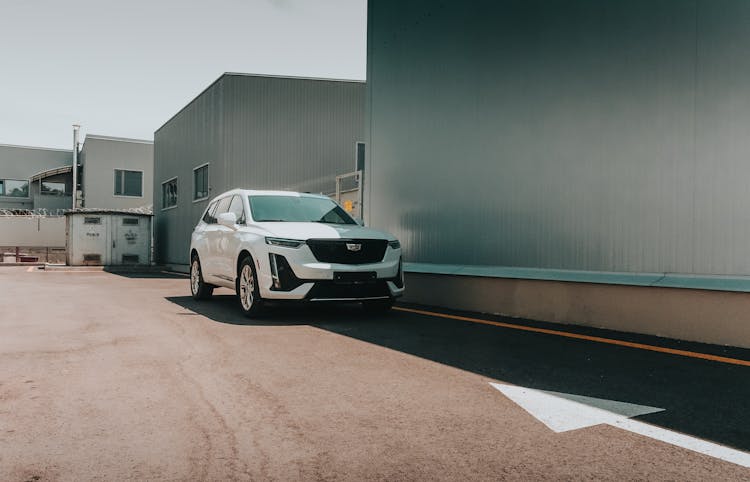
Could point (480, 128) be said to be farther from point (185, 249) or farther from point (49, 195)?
point (49, 195)

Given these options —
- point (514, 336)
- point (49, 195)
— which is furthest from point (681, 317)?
point (49, 195)

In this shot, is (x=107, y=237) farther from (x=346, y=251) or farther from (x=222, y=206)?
(x=346, y=251)

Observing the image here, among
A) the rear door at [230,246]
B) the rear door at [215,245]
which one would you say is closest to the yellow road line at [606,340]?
the rear door at [230,246]

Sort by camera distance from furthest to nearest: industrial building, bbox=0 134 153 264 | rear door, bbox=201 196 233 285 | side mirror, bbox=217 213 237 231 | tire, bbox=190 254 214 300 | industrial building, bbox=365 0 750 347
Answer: industrial building, bbox=0 134 153 264 < tire, bbox=190 254 214 300 < rear door, bbox=201 196 233 285 < side mirror, bbox=217 213 237 231 < industrial building, bbox=365 0 750 347

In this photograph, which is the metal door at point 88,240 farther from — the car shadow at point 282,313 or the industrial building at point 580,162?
the industrial building at point 580,162

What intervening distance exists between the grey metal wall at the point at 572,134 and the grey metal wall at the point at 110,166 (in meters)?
30.8

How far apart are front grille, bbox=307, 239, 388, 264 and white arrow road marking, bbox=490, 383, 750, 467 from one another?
3878 millimetres

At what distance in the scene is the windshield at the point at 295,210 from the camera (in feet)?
30.1

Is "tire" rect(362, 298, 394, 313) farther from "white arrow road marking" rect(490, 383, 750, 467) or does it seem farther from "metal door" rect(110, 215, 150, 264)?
"metal door" rect(110, 215, 150, 264)

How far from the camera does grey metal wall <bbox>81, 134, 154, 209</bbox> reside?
124 feet

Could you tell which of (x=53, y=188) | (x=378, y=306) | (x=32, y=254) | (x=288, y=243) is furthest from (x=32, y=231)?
(x=288, y=243)

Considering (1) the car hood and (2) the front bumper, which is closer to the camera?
(2) the front bumper

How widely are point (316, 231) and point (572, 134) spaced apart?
3.56m

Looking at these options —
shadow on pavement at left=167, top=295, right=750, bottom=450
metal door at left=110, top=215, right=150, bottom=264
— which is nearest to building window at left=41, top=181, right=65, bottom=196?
metal door at left=110, top=215, right=150, bottom=264
